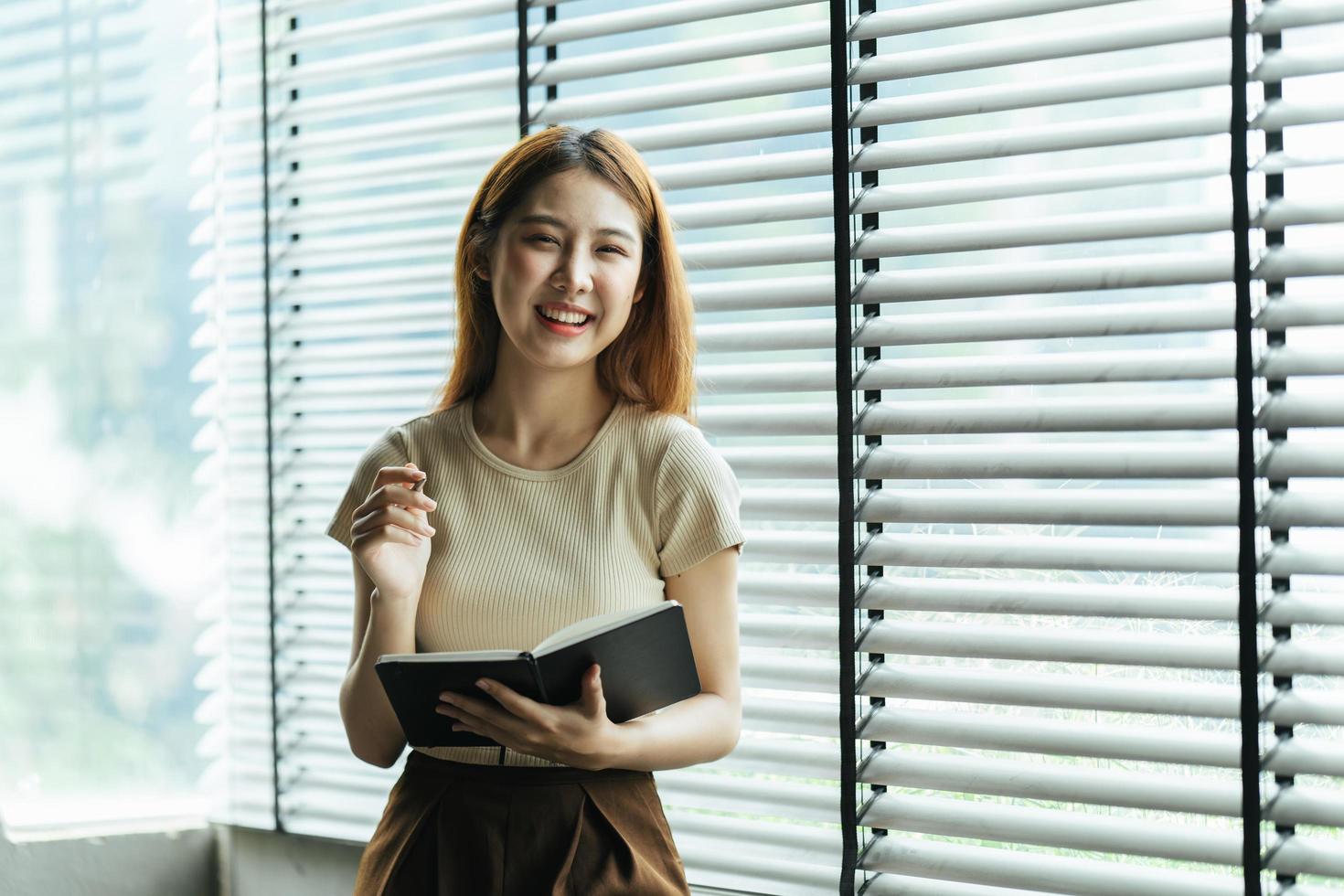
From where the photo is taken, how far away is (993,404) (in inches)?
75.9

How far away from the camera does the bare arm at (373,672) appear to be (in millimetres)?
1738

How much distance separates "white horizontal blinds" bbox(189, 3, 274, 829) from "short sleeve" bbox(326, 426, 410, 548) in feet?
3.07

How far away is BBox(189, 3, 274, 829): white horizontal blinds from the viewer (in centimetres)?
276

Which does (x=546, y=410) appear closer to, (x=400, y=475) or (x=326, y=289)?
(x=400, y=475)

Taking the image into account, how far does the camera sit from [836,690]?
6.77ft

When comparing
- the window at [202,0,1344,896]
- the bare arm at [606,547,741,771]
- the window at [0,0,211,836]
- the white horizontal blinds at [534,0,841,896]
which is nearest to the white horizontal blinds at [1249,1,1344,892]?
the window at [202,0,1344,896]

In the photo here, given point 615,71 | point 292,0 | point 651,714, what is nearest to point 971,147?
point 615,71

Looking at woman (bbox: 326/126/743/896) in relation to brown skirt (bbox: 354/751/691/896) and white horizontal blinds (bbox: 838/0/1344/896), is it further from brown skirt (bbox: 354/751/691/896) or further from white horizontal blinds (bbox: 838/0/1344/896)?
white horizontal blinds (bbox: 838/0/1344/896)

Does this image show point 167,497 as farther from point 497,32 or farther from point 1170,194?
point 1170,194

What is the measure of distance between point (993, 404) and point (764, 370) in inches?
17.5

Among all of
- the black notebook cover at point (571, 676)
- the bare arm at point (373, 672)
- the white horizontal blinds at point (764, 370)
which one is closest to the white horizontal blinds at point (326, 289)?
the white horizontal blinds at point (764, 370)

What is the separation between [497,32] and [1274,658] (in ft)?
6.38

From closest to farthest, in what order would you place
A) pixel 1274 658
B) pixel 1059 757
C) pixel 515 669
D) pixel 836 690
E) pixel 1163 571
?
pixel 515 669
pixel 1274 658
pixel 1163 571
pixel 1059 757
pixel 836 690

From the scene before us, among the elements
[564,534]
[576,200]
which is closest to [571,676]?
[564,534]
